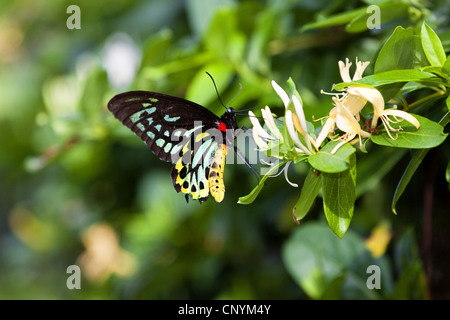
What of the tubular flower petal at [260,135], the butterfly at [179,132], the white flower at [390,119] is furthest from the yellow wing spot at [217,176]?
the white flower at [390,119]

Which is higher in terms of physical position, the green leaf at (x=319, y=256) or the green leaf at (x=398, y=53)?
the green leaf at (x=398, y=53)

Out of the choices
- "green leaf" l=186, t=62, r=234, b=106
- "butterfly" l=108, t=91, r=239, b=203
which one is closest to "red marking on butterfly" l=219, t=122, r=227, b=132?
"butterfly" l=108, t=91, r=239, b=203

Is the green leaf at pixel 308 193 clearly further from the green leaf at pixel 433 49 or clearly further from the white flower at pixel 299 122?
the green leaf at pixel 433 49

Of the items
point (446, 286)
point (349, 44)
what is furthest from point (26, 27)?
point (446, 286)

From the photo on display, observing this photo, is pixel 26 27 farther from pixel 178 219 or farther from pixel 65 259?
pixel 178 219

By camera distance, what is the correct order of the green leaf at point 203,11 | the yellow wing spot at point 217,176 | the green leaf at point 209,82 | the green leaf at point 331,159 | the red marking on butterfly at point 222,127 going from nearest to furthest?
the green leaf at point 331,159 < the yellow wing spot at point 217,176 < the red marking on butterfly at point 222,127 < the green leaf at point 209,82 < the green leaf at point 203,11

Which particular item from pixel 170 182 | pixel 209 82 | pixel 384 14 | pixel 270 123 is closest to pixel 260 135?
pixel 270 123
